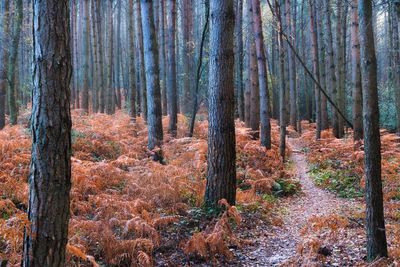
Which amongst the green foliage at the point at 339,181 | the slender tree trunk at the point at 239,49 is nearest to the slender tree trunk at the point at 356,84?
the green foliage at the point at 339,181

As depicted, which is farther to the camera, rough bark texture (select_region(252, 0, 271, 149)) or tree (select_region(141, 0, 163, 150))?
rough bark texture (select_region(252, 0, 271, 149))

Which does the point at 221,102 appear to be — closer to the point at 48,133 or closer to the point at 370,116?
the point at 370,116

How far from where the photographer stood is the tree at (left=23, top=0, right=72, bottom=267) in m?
3.09

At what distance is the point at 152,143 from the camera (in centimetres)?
1032

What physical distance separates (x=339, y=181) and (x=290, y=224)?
3556mm

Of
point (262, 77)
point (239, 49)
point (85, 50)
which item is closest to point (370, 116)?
point (262, 77)

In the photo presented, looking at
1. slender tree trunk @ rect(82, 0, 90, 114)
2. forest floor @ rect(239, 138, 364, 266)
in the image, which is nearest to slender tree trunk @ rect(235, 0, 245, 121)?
slender tree trunk @ rect(82, 0, 90, 114)

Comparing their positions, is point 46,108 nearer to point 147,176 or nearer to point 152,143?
point 147,176

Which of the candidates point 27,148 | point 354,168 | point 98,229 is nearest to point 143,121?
point 27,148

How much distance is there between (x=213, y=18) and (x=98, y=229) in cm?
392

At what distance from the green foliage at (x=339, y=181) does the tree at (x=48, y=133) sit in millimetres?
7729

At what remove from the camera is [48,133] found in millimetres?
3088

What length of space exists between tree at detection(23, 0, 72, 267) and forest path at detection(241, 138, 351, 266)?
304 cm

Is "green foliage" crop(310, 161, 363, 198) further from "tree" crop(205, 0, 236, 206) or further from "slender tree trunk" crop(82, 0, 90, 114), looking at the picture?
"slender tree trunk" crop(82, 0, 90, 114)
